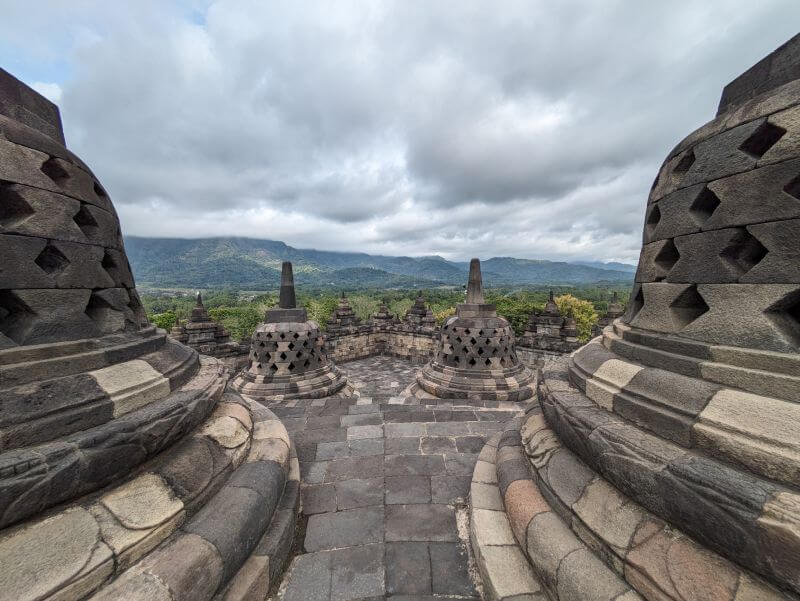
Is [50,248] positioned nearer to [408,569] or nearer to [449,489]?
[408,569]

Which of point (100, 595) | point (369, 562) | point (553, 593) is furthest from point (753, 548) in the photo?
point (100, 595)

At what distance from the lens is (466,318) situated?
25.7 feet

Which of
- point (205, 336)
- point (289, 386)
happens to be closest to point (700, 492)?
point (289, 386)

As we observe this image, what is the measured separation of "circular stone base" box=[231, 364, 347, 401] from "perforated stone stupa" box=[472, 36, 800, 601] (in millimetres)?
5368

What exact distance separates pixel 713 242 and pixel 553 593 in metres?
2.48

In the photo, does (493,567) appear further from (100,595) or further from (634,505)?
(100,595)

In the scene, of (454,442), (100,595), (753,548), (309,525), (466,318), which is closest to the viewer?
(753,548)

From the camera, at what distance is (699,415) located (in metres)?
1.86

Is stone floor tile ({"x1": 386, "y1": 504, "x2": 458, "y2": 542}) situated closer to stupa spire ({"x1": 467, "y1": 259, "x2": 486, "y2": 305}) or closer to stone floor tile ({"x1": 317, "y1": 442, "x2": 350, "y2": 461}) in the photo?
stone floor tile ({"x1": 317, "y1": 442, "x2": 350, "y2": 461})

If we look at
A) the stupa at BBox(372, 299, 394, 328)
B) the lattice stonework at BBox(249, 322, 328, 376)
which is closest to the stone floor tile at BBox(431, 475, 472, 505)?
the lattice stonework at BBox(249, 322, 328, 376)

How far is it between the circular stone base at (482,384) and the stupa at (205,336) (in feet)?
21.6

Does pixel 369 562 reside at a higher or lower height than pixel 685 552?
lower

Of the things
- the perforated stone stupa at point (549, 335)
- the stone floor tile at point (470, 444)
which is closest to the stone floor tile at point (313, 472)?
the stone floor tile at point (470, 444)

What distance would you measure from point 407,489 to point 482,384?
13.2 feet
